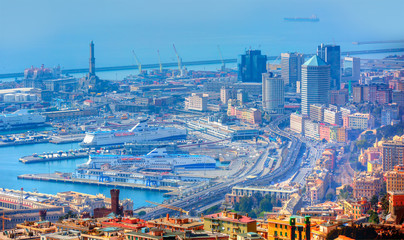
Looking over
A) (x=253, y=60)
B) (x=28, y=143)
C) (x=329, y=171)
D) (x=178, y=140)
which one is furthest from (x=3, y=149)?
(x=253, y=60)

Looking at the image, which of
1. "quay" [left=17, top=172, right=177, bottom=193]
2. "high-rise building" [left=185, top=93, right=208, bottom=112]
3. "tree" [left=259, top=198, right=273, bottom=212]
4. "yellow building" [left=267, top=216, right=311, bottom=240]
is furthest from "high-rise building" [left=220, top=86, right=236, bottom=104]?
"yellow building" [left=267, top=216, right=311, bottom=240]

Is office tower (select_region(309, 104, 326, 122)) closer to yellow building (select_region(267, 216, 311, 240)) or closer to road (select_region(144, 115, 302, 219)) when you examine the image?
road (select_region(144, 115, 302, 219))

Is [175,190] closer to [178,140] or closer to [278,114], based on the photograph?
[178,140]

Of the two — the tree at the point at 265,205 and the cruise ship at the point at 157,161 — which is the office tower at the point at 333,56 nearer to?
the cruise ship at the point at 157,161

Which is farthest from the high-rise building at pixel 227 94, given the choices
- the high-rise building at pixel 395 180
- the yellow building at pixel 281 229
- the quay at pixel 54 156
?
the yellow building at pixel 281 229

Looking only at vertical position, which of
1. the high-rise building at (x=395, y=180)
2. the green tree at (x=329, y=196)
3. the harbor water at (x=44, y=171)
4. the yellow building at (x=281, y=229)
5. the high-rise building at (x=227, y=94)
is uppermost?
the yellow building at (x=281, y=229)

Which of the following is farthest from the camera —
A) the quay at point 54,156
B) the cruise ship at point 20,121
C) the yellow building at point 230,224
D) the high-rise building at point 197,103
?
the high-rise building at point 197,103

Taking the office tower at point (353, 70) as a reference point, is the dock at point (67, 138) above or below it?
below
